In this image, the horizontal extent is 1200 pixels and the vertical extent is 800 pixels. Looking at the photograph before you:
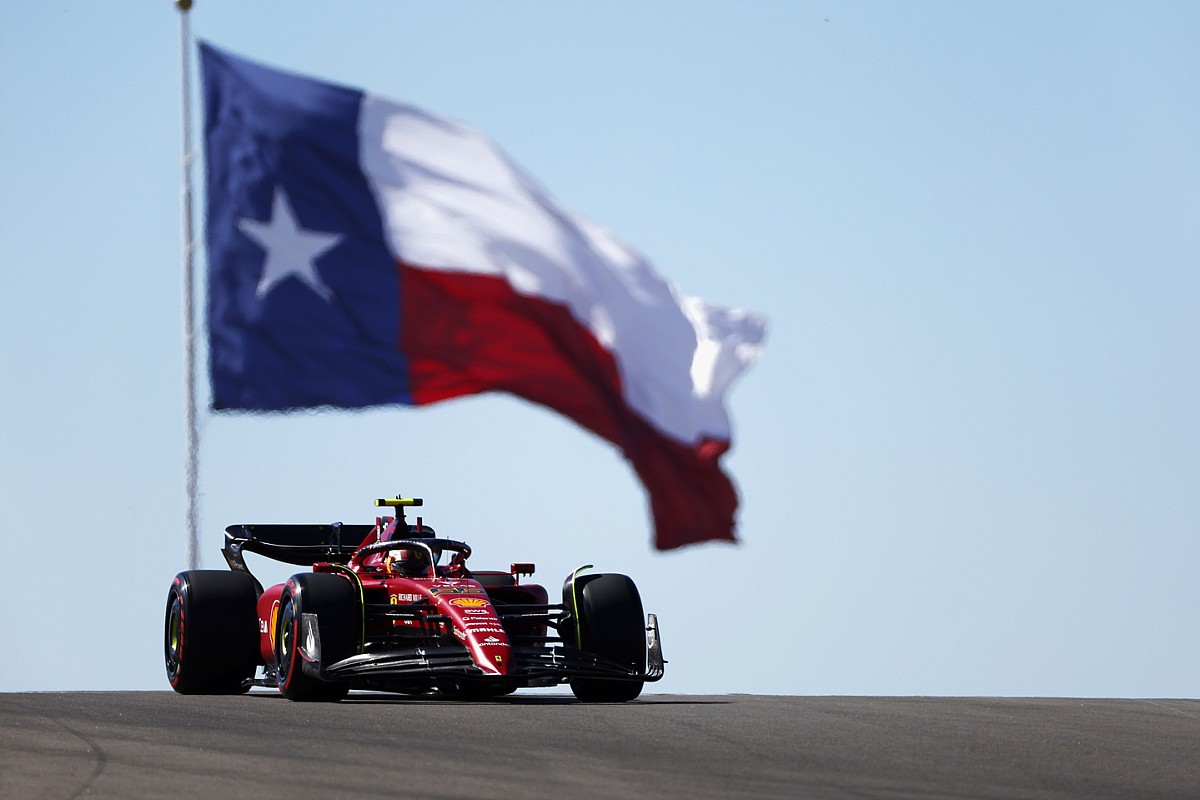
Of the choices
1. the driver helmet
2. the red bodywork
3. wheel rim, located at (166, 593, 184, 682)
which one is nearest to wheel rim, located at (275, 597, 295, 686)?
the red bodywork

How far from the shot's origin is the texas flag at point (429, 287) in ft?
57.4

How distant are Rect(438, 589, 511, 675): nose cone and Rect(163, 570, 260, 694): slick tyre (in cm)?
231

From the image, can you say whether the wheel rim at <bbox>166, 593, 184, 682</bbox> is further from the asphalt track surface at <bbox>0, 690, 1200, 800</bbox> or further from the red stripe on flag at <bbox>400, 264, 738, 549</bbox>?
the red stripe on flag at <bbox>400, 264, 738, 549</bbox>

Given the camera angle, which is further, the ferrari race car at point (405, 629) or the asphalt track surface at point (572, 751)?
the ferrari race car at point (405, 629)

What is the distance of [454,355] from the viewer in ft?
59.3

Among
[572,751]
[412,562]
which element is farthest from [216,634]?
[572,751]

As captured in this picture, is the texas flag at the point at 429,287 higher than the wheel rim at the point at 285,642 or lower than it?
higher

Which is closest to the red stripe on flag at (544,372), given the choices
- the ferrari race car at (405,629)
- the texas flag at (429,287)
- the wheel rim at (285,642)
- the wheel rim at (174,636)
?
the texas flag at (429,287)

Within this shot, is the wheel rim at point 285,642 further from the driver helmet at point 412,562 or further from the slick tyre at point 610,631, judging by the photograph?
the slick tyre at point 610,631

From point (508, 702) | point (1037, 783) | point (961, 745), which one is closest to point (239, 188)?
point (508, 702)

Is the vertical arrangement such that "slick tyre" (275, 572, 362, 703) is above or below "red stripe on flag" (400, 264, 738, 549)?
below

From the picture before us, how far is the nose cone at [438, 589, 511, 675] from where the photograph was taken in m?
14.8

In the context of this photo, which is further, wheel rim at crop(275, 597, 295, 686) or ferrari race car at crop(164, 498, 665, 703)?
wheel rim at crop(275, 597, 295, 686)

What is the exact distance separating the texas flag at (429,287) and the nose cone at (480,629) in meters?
2.39
